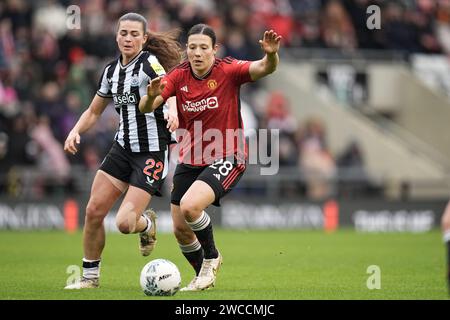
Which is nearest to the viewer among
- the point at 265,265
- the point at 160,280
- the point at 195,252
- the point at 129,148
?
the point at 160,280

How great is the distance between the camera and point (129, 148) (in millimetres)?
10000

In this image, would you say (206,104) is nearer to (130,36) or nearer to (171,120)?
(171,120)

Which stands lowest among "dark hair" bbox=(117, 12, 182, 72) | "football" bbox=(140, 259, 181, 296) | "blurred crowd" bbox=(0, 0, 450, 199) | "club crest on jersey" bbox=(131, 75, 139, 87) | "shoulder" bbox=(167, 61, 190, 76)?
"football" bbox=(140, 259, 181, 296)

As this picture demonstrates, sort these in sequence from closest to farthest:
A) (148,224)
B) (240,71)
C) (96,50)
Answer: (240,71) < (148,224) < (96,50)

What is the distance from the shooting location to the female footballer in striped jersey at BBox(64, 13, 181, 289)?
387 inches

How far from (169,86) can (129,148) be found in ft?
2.52

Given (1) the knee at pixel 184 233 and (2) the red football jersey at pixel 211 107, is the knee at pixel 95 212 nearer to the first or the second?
(1) the knee at pixel 184 233

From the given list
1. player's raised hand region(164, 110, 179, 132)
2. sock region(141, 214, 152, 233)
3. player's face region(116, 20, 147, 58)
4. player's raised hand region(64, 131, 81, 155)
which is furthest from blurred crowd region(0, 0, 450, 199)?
player's raised hand region(164, 110, 179, 132)

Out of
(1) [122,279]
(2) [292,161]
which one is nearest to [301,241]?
(2) [292,161]

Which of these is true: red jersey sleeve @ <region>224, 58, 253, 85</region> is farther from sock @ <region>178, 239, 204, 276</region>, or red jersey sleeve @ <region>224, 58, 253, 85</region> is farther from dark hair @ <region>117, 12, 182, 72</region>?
sock @ <region>178, 239, 204, 276</region>

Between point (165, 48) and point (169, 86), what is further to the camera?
point (165, 48)

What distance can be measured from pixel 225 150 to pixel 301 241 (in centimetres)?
805

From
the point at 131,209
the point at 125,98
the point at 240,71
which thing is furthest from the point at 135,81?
the point at 131,209

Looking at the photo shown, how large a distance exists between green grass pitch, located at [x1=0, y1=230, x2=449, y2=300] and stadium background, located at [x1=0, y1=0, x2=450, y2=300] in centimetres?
113
